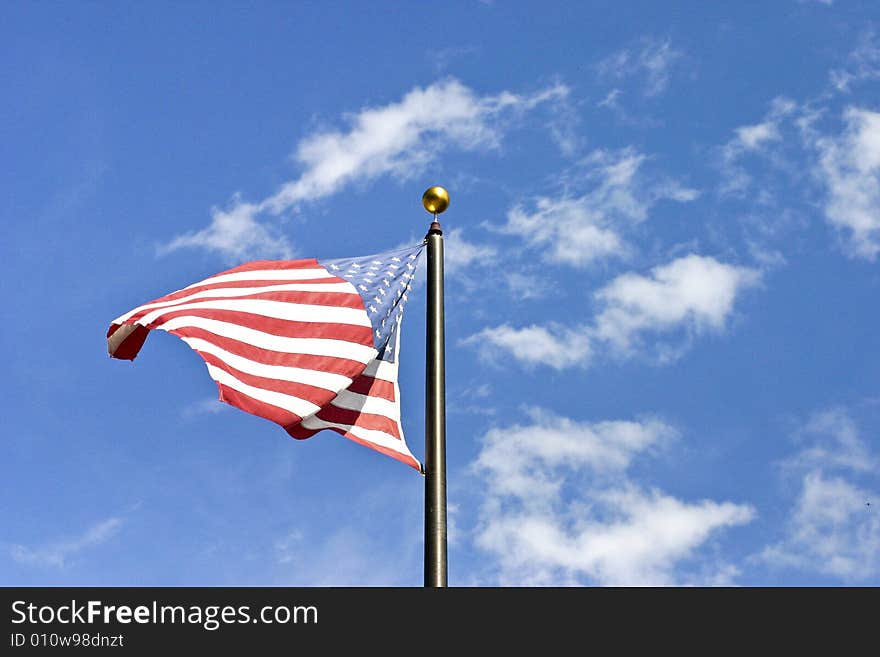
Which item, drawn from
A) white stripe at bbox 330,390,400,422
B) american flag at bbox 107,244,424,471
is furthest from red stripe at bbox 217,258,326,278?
white stripe at bbox 330,390,400,422

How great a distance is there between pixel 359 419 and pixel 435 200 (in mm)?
3022

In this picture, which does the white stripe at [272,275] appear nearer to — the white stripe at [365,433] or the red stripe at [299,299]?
the red stripe at [299,299]

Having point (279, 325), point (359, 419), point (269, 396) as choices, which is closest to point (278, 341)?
point (279, 325)

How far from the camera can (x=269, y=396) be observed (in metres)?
13.5

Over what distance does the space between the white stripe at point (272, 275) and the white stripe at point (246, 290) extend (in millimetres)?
211

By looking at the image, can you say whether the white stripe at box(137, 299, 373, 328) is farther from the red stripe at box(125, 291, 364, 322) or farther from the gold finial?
the gold finial

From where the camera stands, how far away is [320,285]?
1495 cm

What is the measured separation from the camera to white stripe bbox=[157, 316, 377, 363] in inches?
549

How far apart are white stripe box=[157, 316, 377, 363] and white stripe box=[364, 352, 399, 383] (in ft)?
0.57
